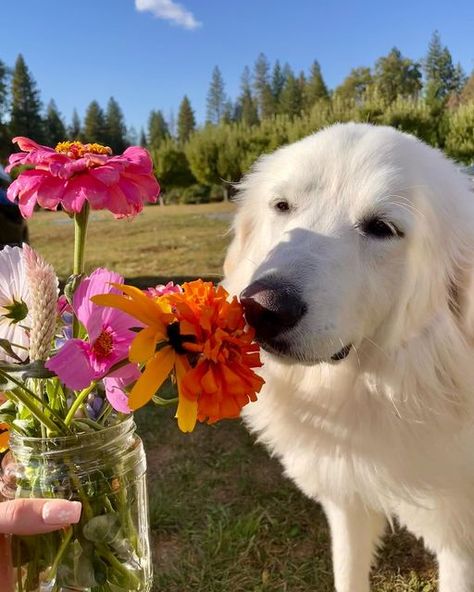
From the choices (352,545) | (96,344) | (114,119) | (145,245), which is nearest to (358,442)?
(352,545)

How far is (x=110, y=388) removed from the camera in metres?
0.73

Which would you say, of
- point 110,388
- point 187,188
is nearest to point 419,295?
point 110,388

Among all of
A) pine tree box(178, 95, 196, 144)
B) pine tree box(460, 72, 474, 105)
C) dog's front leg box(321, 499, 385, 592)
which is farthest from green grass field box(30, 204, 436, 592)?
pine tree box(178, 95, 196, 144)

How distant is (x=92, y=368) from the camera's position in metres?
0.65

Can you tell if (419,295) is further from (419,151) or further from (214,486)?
(214,486)

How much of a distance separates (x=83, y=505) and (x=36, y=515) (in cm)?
6

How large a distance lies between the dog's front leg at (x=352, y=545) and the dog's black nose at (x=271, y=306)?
93 centimetres

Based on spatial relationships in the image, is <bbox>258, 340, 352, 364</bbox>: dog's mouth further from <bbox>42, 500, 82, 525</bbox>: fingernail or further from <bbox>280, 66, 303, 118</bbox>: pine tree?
<bbox>280, 66, 303, 118</bbox>: pine tree

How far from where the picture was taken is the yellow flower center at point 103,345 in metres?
0.67

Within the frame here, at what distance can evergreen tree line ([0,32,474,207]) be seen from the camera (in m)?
12.6

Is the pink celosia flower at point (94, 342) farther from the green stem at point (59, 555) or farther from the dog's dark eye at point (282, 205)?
the dog's dark eye at point (282, 205)

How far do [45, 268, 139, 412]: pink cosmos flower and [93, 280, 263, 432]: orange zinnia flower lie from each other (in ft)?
0.10

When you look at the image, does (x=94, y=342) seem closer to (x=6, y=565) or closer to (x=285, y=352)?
(x=6, y=565)

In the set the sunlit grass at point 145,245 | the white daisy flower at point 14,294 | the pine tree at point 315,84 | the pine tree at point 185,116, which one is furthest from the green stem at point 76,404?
the pine tree at point 185,116
